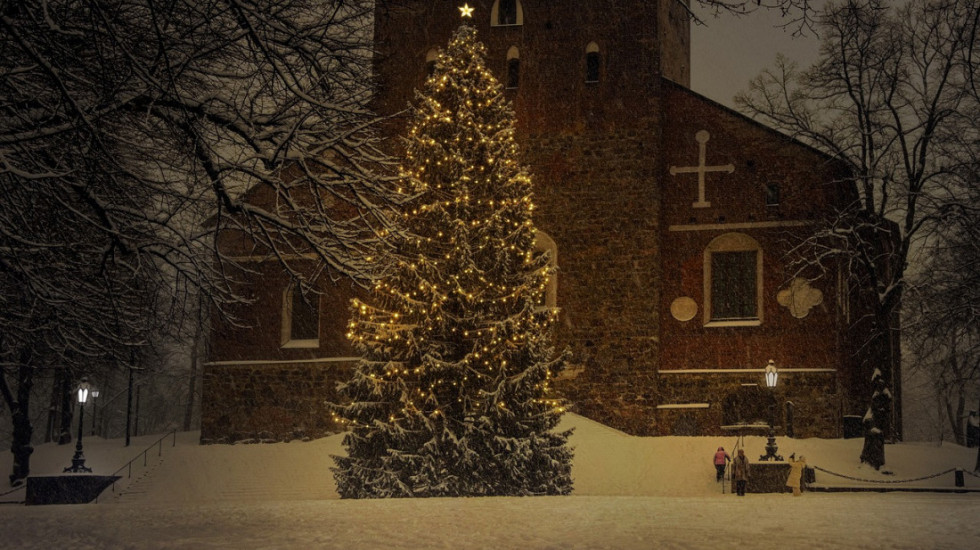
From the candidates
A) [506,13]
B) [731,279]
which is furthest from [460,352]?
[506,13]

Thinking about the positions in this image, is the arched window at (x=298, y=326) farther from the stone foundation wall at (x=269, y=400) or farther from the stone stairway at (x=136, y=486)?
the stone stairway at (x=136, y=486)

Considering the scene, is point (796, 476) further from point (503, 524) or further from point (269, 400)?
point (269, 400)

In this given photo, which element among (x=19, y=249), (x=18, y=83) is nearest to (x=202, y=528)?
(x=19, y=249)

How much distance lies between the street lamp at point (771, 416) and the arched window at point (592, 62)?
9185 millimetres

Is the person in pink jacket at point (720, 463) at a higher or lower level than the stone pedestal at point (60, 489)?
higher

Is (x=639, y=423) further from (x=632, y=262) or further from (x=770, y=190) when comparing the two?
(x=770, y=190)

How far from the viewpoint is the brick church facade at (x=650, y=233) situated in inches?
1184

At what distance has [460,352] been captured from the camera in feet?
76.4

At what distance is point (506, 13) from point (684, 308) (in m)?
9.77

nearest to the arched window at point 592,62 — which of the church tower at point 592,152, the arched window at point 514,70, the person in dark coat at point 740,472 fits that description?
the church tower at point 592,152

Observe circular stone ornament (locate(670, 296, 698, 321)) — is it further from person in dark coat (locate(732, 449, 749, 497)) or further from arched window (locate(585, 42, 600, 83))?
person in dark coat (locate(732, 449, 749, 497))

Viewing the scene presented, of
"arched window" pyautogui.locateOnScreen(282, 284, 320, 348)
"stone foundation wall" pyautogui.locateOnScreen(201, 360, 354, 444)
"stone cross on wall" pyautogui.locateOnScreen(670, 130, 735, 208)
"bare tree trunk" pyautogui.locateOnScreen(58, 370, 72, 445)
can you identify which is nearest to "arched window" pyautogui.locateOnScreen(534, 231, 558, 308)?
"stone cross on wall" pyautogui.locateOnScreen(670, 130, 735, 208)

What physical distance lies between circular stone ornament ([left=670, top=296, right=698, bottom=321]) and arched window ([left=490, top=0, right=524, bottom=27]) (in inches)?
359

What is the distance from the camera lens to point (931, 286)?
25.8m
